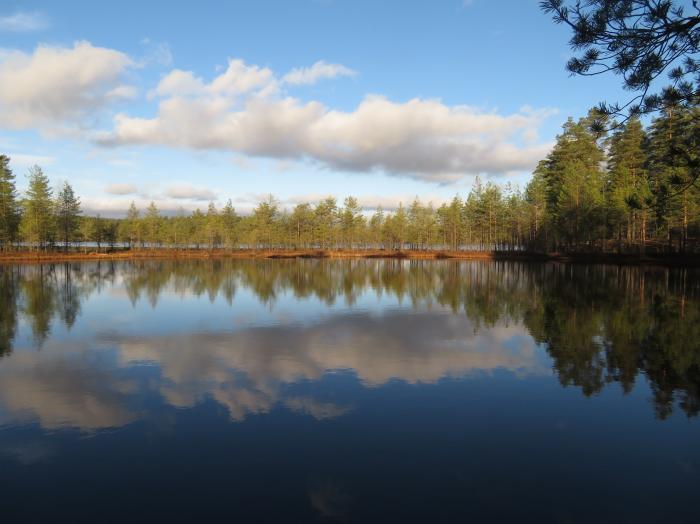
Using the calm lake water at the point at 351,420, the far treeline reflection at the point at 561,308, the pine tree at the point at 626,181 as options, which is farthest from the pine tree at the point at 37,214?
the pine tree at the point at 626,181

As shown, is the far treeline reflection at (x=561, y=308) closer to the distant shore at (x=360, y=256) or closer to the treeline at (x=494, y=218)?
the treeline at (x=494, y=218)

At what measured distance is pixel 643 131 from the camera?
260ft

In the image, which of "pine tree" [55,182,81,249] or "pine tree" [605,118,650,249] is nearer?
"pine tree" [605,118,650,249]

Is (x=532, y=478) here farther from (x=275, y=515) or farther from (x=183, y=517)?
(x=183, y=517)

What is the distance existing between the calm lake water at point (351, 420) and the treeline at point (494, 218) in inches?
774

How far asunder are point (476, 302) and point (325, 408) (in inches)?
813

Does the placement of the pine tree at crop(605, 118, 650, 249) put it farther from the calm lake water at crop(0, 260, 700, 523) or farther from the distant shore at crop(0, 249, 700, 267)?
the calm lake water at crop(0, 260, 700, 523)

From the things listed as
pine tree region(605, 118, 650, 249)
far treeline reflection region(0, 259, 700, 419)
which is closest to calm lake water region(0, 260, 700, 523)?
far treeline reflection region(0, 259, 700, 419)

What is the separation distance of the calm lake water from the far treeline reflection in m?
0.14

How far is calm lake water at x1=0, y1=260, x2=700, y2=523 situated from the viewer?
23.2ft

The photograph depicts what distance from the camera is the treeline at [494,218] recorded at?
65688 mm

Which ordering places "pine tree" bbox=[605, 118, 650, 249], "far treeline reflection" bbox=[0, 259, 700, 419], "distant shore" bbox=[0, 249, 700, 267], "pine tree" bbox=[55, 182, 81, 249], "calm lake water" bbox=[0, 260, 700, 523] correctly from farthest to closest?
"pine tree" bbox=[55, 182, 81, 249] < "pine tree" bbox=[605, 118, 650, 249] < "distant shore" bbox=[0, 249, 700, 267] < "far treeline reflection" bbox=[0, 259, 700, 419] < "calm lake water" bbox=[0, 260, 700, 523]

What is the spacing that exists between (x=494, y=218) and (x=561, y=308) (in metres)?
80.8

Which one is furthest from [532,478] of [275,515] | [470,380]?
[470,380]
